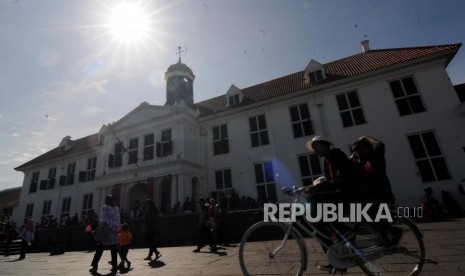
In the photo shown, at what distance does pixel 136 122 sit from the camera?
2142 cm

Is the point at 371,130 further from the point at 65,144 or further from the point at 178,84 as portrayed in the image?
the point at 65,144

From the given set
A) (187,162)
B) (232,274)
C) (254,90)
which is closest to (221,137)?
(187,162)

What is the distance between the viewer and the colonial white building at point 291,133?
14.0 meters

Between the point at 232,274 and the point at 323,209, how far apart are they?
2322mm

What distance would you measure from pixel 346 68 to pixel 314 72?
240 centimetres

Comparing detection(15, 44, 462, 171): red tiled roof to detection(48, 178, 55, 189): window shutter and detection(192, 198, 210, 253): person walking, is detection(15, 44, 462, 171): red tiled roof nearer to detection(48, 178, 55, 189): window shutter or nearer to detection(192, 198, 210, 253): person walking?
detection(192, 198, 210, 253): person walking

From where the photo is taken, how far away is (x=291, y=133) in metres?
17.7

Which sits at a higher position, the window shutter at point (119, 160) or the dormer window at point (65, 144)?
the dormer window at point (65, 144)

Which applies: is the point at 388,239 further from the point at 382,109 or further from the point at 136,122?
the point at 136,122

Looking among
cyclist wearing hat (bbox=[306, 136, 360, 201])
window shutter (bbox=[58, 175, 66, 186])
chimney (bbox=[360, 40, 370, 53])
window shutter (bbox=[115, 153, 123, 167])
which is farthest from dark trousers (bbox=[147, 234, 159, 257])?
window shutter (bbox=[58, 175, 66, 186])

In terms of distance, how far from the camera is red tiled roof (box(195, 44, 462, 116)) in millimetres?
15328

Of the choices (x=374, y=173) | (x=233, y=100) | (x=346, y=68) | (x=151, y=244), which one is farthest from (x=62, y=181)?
(x=374, y=173)

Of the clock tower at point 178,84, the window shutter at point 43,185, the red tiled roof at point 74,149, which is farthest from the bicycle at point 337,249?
the window shutter at point 43,185

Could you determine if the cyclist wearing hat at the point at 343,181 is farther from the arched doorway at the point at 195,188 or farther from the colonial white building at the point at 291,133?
the arched doorway at the point at 195,188
